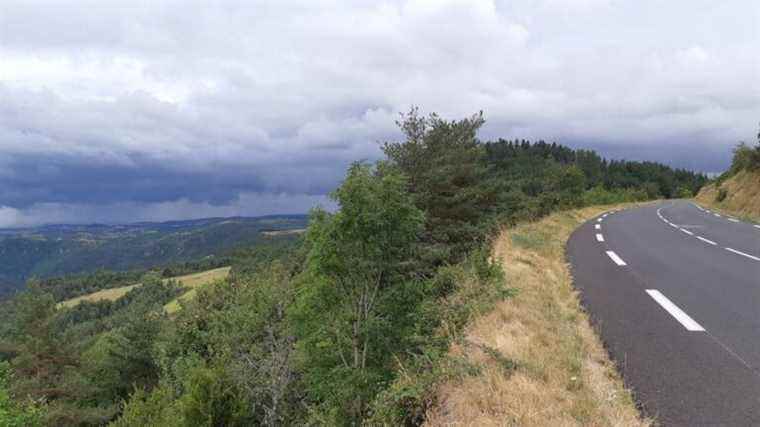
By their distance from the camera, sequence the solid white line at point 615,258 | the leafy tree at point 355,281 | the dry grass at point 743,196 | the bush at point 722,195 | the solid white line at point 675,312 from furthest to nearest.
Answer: the bush at point 722,195 < the dry grass at point 743,196 < the leafy tree at point 355,281 < the solid white line at point 615,258 < the solid white line at point 675,312

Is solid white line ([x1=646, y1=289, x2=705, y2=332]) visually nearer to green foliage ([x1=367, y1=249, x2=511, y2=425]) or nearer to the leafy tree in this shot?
green foliage ([x1=367, y1=249, x2=511, y2=425])

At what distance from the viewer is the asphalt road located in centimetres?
379

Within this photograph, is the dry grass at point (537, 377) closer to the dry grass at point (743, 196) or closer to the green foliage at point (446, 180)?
the green foliage at point (446, 180)

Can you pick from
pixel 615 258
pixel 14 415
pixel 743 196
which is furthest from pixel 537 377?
pixel 743 196

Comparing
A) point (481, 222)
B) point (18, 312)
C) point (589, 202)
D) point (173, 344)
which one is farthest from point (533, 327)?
point (18, 312)

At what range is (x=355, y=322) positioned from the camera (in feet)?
49.4

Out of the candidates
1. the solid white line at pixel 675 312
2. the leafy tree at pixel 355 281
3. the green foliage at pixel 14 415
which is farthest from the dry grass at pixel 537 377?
the green foliage at pixel 14 415

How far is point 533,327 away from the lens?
546 centimetres

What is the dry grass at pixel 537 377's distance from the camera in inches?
138

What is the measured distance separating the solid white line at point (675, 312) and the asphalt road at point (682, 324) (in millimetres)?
13

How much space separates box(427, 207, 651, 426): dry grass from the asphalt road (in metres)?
0.28

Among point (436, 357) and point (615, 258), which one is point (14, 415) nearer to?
point (436, 357)

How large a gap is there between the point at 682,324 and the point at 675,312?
2.02 feet

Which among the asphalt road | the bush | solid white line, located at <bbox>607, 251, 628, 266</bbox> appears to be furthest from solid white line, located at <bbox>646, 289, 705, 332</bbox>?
the bush
